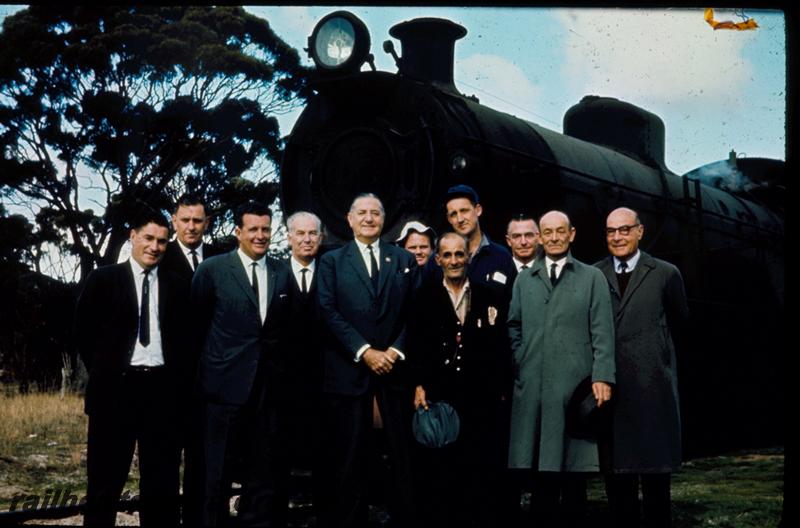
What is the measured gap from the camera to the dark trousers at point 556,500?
4.51m

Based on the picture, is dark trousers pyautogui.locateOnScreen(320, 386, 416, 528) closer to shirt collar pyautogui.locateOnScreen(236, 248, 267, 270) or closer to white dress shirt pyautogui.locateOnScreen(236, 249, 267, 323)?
white dress shirt pyautogui.locateOnScreen(236, 249, 267, 323)

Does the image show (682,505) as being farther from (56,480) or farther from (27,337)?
(27,337)

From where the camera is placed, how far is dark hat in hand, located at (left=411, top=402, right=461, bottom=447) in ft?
14.4

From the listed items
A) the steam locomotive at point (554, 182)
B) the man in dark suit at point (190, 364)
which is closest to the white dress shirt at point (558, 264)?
the steam locomotive at point (554, 182)

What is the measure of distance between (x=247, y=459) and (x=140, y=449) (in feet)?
1.91

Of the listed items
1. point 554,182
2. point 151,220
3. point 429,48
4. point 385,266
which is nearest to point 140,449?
point 151,220

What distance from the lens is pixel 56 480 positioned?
8031 millimetres

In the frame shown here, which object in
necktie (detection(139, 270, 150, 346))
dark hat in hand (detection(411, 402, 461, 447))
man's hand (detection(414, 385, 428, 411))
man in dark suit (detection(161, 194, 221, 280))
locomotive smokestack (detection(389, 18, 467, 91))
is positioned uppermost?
locomotive smokestack (detection(389, 18, 467, 91))

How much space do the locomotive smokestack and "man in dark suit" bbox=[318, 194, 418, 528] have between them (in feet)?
9.35

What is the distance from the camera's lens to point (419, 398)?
14.9 feet

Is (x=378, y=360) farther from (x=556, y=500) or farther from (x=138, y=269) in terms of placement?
(x=138, y=269)

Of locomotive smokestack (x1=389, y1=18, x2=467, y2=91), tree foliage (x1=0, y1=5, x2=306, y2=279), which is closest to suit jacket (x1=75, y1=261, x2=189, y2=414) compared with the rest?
locomotive smokestack (x1=389, y1=18, x2=467, y2=91)

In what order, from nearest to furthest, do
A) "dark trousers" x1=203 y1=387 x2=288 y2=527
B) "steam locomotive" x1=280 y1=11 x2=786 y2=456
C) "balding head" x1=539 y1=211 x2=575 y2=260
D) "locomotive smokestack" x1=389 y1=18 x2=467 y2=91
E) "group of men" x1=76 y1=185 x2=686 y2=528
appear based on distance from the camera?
"dark trousers" x1=203 y1=387 x2=288 y2=527 → "group of men" x1=76 y1=185 x2=686 y2=528 → "balding head" x1=539 y1=211 x2=575 y2=260 → "steam locomotive" x1=280 y1=11 x2=786 y2=456 → "locomotive smokestack" x1=389 y1=18 x2=467 y2=91

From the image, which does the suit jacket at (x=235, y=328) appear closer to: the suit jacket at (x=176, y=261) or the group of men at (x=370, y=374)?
the group of men at (x=370, y=374)
